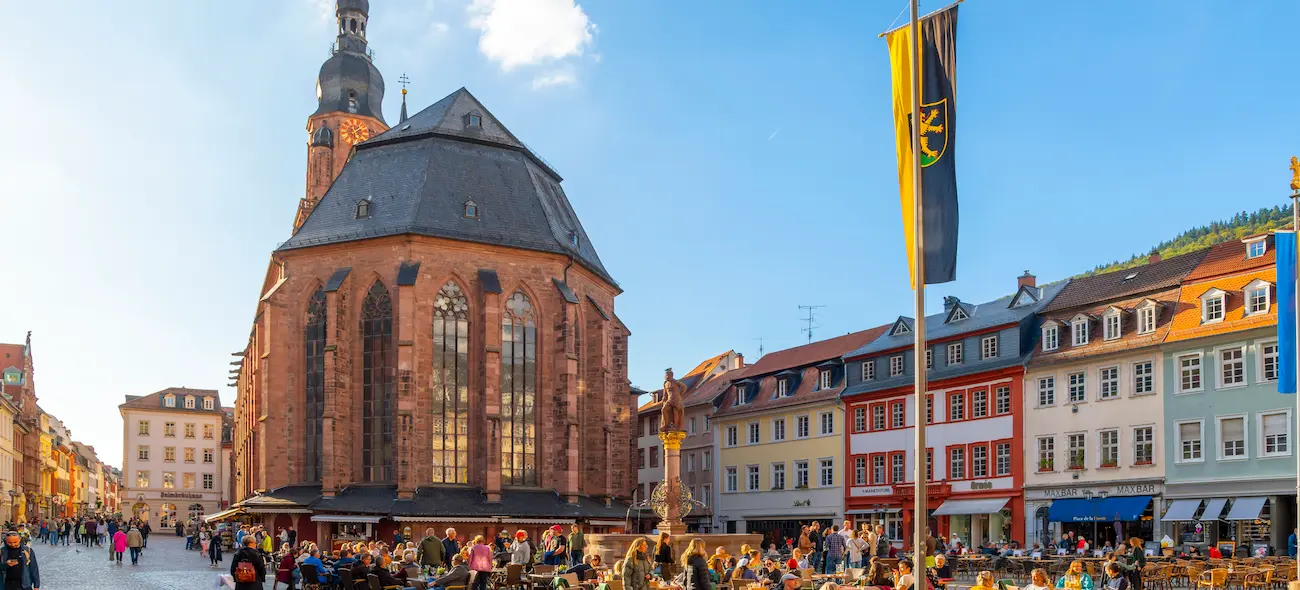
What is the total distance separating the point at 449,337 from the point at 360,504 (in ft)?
A: 22.6

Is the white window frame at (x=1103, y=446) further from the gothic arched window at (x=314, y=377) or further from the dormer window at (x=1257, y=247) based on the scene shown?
the gothic arched window at (x=314, y=377)

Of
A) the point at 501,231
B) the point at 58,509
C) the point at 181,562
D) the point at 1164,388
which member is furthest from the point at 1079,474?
the point at 58,509

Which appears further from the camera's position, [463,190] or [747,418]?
[747,418]

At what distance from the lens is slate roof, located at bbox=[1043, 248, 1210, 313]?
42.0 m

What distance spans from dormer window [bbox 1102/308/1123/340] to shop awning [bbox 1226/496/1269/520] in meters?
7.17

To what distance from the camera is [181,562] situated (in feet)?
136

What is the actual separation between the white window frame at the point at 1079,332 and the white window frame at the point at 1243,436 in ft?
19.8

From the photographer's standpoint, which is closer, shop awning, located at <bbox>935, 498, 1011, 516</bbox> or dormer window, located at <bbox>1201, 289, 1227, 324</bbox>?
dormer window, located at <bbox>1201, 289, 1227, 324</bbox>

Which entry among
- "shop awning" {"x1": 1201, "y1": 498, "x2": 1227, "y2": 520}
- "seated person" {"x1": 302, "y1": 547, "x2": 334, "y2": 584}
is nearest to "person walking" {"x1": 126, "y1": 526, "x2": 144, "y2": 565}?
"seated person" {"x1": 302, "y1": 547, "x2": 334, "y2": 584}

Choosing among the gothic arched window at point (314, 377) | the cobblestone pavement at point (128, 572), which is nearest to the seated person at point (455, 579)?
the cobblestone pavement at point (128, 572)

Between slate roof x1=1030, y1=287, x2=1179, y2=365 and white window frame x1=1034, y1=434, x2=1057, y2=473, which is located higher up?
slate roof x1=1030, y1=287, x2=1179, y2=365

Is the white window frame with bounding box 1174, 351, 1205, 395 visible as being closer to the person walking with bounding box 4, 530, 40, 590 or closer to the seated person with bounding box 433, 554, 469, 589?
the seated person with bounding box 433, 554, 469, 589

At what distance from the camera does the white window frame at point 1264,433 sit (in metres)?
36.5

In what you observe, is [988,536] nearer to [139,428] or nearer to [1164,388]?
[1164,388]
